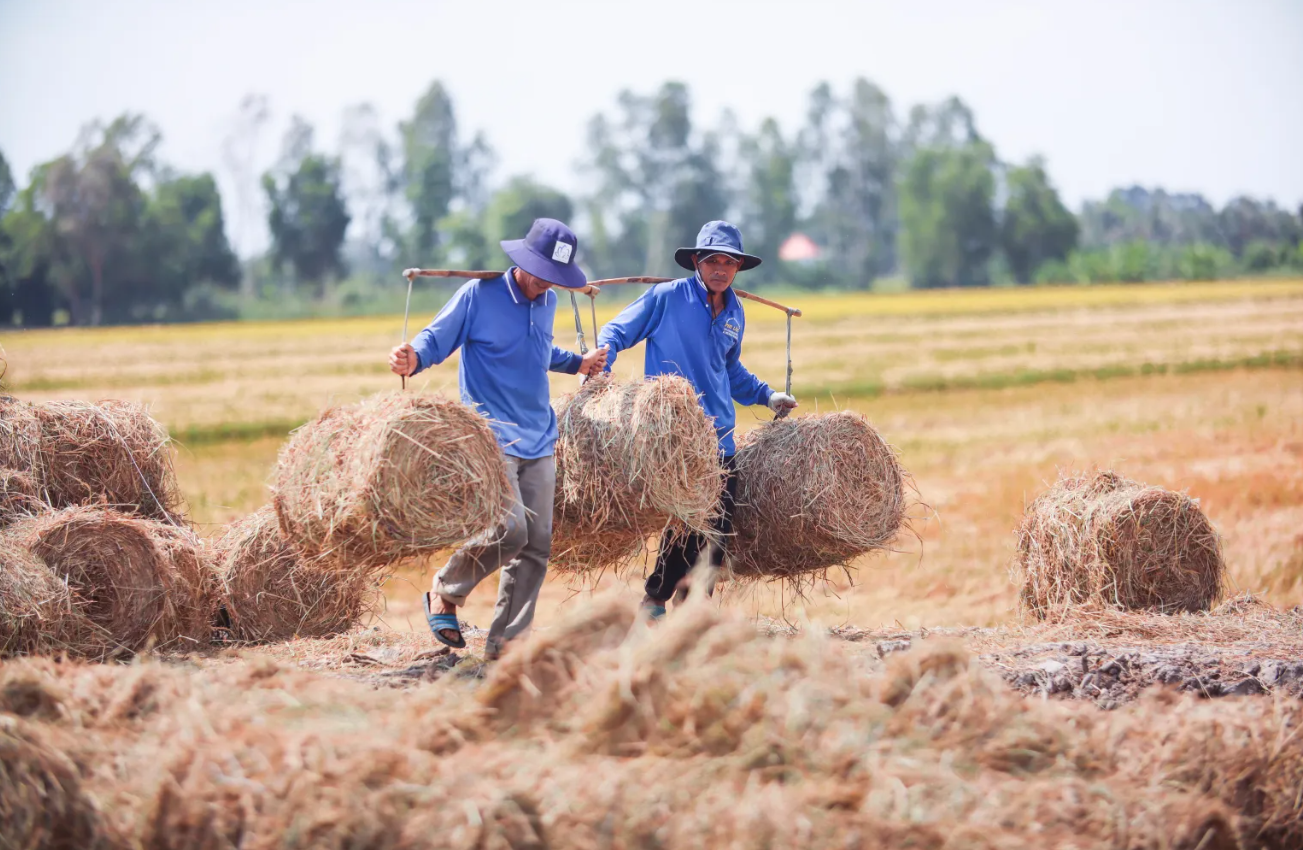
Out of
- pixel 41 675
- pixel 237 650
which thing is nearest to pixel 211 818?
pixel 41 675

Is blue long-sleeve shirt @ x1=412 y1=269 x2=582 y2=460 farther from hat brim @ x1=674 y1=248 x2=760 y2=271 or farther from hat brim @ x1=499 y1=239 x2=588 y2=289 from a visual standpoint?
hat brim @ x1=674 y1=248 x2=760 y2=271

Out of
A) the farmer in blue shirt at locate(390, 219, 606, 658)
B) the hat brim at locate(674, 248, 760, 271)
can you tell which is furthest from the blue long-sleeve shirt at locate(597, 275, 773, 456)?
the farmer in blue shirt at locate(390, 219, 606, 658)

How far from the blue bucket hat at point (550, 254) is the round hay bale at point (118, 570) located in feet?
9.25

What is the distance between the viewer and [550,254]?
267 inches

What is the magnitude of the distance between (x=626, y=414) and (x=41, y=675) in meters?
3.31

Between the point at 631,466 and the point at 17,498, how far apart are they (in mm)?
3830

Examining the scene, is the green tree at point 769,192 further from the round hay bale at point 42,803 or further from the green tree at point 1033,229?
the round hay bale at point 42,803

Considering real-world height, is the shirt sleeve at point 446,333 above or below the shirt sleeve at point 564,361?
above

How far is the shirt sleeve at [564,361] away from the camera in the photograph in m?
7.29

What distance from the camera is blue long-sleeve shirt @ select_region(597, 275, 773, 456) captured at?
7691 mm

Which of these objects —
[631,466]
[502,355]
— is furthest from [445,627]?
[502,355]

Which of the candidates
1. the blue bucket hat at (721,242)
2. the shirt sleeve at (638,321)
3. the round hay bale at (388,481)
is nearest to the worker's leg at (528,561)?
the round hay bale at (388,481)

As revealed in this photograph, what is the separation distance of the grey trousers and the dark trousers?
1.07 meters

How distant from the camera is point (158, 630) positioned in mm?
7066
